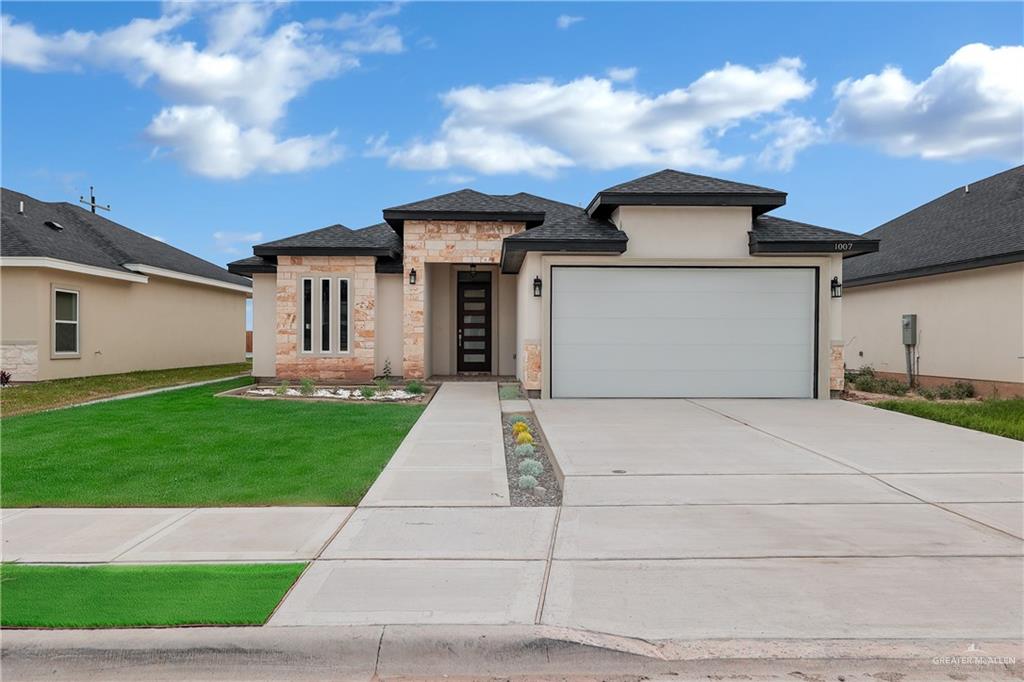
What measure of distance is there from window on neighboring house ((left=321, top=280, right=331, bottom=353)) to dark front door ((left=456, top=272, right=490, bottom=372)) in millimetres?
3692

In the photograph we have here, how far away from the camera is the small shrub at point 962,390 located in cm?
1382

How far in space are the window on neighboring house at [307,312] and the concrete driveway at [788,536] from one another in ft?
28.4

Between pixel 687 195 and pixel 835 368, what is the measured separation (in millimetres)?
4639

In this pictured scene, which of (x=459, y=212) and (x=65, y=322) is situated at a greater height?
(x=459, y=212)

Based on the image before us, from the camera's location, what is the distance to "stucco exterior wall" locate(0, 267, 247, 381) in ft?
51.5

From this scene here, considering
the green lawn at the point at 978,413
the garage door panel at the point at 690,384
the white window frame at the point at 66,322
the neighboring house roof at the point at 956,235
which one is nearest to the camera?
the green lawn at the point at 978,413

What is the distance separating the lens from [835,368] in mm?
13062

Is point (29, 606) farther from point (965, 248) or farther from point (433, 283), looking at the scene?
point (965, 248)

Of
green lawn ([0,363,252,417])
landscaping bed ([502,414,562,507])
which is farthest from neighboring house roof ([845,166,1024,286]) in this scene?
green lawn ([0,363,252,417])

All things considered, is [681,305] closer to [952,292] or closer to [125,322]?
[952,292]

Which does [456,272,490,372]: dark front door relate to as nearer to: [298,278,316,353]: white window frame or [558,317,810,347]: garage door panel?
[298,278,316,353]: white window frame

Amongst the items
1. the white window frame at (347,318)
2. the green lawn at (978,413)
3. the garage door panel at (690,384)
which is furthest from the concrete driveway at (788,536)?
the white window frame at (347,318)

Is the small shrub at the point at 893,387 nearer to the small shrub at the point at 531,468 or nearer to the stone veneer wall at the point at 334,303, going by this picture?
the small shrub at the point at 531,468

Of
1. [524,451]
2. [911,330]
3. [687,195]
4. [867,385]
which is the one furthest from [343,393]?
[911,330]
